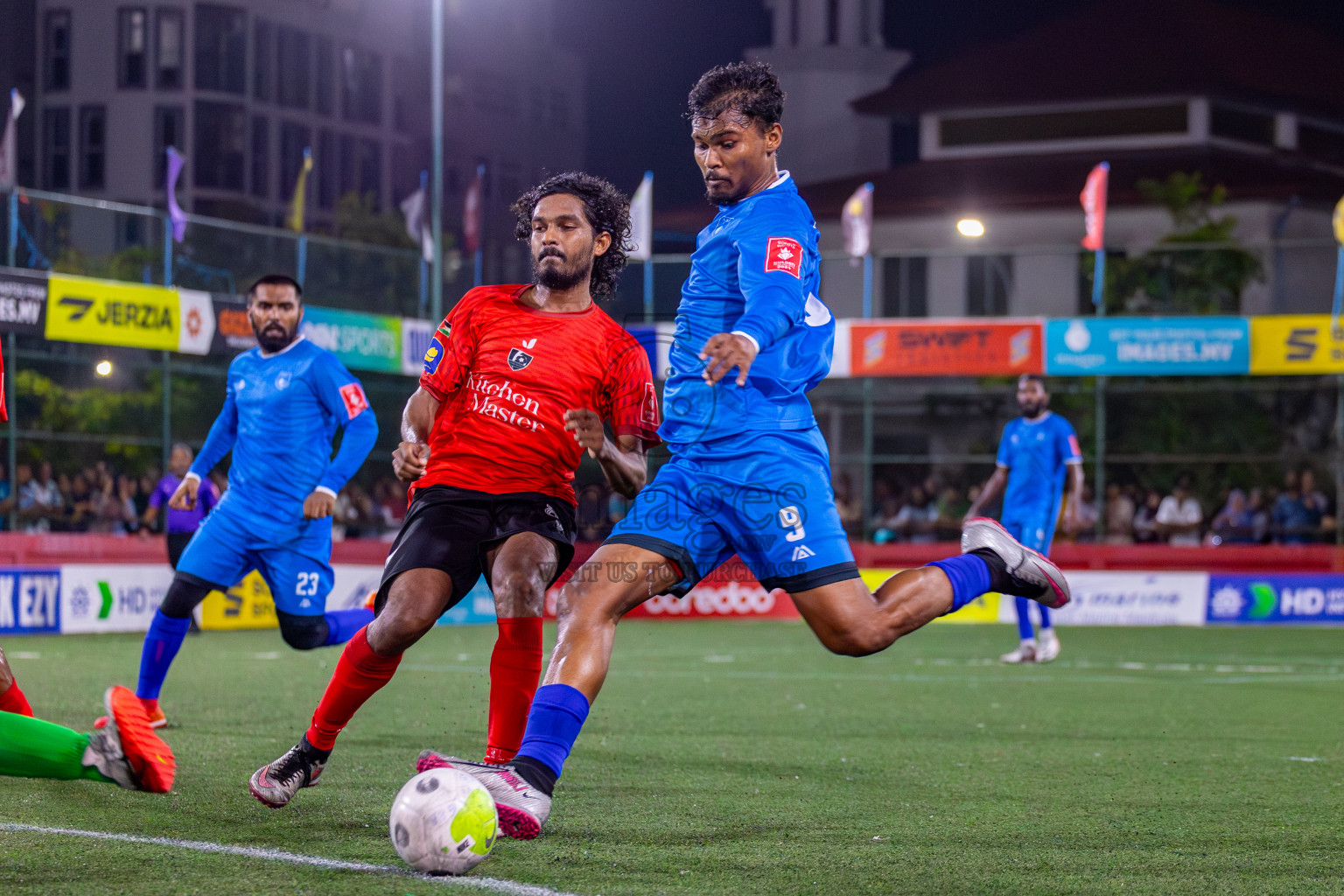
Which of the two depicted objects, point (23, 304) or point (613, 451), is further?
point (23, 304)

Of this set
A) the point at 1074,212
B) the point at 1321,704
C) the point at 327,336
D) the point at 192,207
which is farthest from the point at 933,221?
the point at 1321,704

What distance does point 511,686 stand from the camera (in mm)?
5660

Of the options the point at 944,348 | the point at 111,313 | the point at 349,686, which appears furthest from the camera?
the point at 944,348

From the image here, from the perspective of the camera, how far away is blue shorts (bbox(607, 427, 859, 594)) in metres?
4.93

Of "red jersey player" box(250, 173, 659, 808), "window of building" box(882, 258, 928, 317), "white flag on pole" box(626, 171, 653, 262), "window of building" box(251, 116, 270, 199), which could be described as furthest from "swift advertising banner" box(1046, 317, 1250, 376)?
"window of building" box(251, 116, 270, 199)

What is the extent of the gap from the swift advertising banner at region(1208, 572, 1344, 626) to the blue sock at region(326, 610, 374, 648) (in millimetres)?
15688

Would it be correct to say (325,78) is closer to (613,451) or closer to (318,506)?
(318,506)

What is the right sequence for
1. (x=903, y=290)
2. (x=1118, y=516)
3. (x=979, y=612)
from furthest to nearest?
(x=903, y=290) < (x=1118, y=516) < (x=979, y=612)

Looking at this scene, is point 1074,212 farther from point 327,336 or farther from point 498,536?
point 498,536

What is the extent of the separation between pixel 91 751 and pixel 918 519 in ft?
73.8

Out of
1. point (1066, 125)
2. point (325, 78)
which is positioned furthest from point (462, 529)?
point (325, 78)

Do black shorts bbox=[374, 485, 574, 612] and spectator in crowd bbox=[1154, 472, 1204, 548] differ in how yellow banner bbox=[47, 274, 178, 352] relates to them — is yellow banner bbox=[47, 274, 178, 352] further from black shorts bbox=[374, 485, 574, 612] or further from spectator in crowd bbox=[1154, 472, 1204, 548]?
black shorts bbox=[374, 485, 574, 612]

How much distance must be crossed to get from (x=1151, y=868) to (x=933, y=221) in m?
38.6

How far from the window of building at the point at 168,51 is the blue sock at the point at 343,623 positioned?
5091cm
